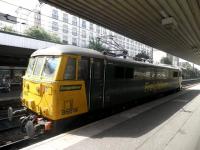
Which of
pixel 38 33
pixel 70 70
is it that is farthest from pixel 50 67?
pixel 38 33

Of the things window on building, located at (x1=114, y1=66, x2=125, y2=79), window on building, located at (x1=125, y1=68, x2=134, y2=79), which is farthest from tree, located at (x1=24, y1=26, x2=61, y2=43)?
window on building, located at (x1=114, y1=66, x2=125, y2=79)

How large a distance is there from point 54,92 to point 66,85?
0.51 metres

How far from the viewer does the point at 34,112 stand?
849cm

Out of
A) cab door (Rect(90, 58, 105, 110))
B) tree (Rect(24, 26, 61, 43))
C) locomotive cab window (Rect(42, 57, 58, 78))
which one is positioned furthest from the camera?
tree (Rect(24, 26, 61, 43))

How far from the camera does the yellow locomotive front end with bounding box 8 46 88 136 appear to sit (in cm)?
748

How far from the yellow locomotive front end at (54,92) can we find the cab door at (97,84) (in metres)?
0.53

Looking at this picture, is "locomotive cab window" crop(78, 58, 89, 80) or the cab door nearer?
"locomotive cab window" crop(78, 58, 89, 80)

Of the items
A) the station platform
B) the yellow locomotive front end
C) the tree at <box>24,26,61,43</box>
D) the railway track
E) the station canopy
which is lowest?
the railway track

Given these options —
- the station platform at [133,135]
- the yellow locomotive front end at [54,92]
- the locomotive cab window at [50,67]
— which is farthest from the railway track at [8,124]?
the station platform at [133,135]

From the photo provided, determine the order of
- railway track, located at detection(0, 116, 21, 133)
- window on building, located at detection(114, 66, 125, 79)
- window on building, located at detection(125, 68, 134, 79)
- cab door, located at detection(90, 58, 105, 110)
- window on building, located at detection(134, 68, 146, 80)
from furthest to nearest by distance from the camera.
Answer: window on building, located at detection(134, 68, 146, 80) < window on building, located at detection(125, 68, 134, 79) < window on building, located at detection(114, 66, 125, 79) < railway track, located at detection(0, 116, 21, 133) < cab door, located at detection(90, 58, 105, 110)

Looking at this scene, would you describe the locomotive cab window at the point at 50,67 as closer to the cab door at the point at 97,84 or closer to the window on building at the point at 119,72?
the cab door at the point at 97,84

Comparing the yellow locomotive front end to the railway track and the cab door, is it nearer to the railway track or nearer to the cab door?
the cab door

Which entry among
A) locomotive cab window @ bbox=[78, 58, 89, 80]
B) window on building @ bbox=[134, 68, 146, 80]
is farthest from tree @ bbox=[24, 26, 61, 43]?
locomotive cab window @ bbox=[78, 58, 89, 80]

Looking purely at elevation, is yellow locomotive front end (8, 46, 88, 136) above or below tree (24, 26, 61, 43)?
below
